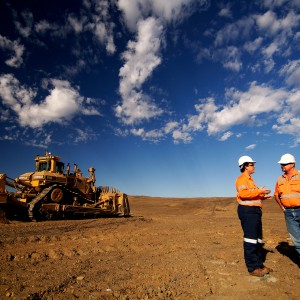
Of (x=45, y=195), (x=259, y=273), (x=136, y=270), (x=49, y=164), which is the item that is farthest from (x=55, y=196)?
(x=259, y=273)

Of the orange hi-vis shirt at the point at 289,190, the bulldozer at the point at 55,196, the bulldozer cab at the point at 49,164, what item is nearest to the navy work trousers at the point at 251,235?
the orange hi-vis shirt at the point at 289,190

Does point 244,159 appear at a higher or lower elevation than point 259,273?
higher

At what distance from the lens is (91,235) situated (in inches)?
368

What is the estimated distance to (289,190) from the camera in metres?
5.19

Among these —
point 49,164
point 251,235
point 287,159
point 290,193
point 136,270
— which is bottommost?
point 136,270

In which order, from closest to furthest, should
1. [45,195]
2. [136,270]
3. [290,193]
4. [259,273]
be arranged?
[259,273]
[290,193]
[136,270]
[45,195]

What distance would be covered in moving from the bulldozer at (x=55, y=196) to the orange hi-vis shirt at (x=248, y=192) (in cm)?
1042

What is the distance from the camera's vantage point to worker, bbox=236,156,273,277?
200 inches

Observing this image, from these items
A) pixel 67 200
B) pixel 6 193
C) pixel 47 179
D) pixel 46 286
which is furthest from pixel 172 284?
pixel 67 200

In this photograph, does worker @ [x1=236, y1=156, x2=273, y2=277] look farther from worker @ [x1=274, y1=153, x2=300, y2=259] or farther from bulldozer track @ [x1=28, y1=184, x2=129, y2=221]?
bulldozer track @ [x1=28, y1=184, x2=129, y2=221]

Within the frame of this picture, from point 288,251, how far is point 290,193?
2.78 meters

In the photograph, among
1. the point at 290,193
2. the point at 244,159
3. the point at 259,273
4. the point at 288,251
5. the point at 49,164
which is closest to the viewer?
the point at 259,273

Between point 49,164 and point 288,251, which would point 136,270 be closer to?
point 288,251

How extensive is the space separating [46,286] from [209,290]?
2449mm
